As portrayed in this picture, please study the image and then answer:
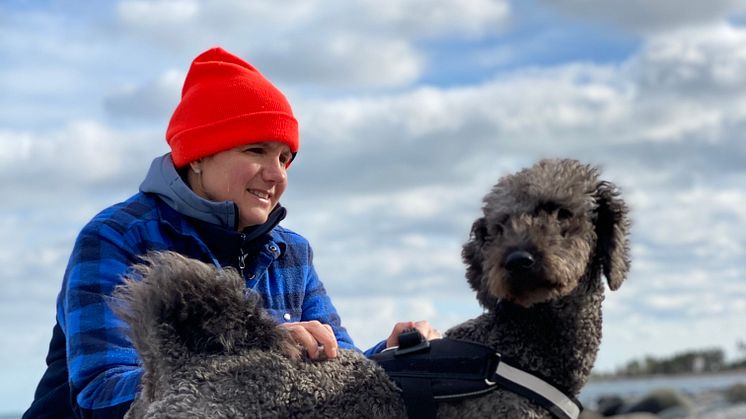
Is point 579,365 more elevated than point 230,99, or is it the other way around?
point 230,99

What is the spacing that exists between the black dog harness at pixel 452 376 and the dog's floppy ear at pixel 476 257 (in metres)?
0.34

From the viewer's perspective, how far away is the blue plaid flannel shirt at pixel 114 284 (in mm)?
4688

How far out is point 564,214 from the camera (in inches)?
192

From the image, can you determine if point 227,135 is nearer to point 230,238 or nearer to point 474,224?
point 230,238

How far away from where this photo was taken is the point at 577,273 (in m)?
4.75

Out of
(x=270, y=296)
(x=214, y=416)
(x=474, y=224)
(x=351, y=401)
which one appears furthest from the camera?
(x=270, y=296)

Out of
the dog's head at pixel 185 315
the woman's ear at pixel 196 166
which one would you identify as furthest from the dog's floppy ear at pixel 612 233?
the woman's ear at pixel 196 166

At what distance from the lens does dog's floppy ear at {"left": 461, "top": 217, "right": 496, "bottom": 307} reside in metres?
5.03

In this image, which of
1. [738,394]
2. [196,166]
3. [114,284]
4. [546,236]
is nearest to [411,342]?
[546,236]

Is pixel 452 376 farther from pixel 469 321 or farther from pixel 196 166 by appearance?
pixel 196 166

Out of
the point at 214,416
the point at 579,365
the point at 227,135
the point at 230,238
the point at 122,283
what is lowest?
the point at 214,416

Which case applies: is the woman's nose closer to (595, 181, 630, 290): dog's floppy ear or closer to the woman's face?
the woman's face

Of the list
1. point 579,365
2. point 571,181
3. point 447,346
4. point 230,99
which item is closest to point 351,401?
point 447,346

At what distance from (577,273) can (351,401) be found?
49.0 inches
